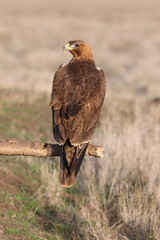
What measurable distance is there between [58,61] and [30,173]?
16.9 metres

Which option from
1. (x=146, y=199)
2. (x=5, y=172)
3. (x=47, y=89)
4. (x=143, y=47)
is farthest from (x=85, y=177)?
(x=143, y=47)

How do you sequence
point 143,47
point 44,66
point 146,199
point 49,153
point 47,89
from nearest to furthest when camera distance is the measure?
point 49,153 → point 146,199 → point 47,89 → point 44,66 → point 143,47

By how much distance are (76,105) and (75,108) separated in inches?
1.7

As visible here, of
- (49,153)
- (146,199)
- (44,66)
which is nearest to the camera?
(49,153)

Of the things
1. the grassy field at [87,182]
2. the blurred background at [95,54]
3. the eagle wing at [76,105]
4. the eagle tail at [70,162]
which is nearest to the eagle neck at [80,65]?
the eagle wing at [76,105]

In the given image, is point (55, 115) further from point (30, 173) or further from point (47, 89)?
point (47, 89)

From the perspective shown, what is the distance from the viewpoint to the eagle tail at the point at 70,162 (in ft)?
13.9

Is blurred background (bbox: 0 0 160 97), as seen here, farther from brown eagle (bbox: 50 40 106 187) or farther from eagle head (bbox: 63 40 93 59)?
brown eagle (bbox: 50 40 106 187)

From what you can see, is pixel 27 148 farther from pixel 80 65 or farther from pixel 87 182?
pixel 87 182

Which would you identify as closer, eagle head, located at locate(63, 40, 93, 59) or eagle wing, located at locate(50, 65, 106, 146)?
eagle wing, located at locate(50, 65, 106, 146)

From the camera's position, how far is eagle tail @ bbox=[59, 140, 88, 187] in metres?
4.25

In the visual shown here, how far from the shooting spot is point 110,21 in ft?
157

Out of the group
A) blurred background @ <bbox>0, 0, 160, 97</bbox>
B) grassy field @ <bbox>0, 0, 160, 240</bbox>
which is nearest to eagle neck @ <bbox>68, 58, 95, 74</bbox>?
grassy field @ <bbox>0, 0, 160, 240</bbox>

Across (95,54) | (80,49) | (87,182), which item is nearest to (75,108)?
A: (80,49)
